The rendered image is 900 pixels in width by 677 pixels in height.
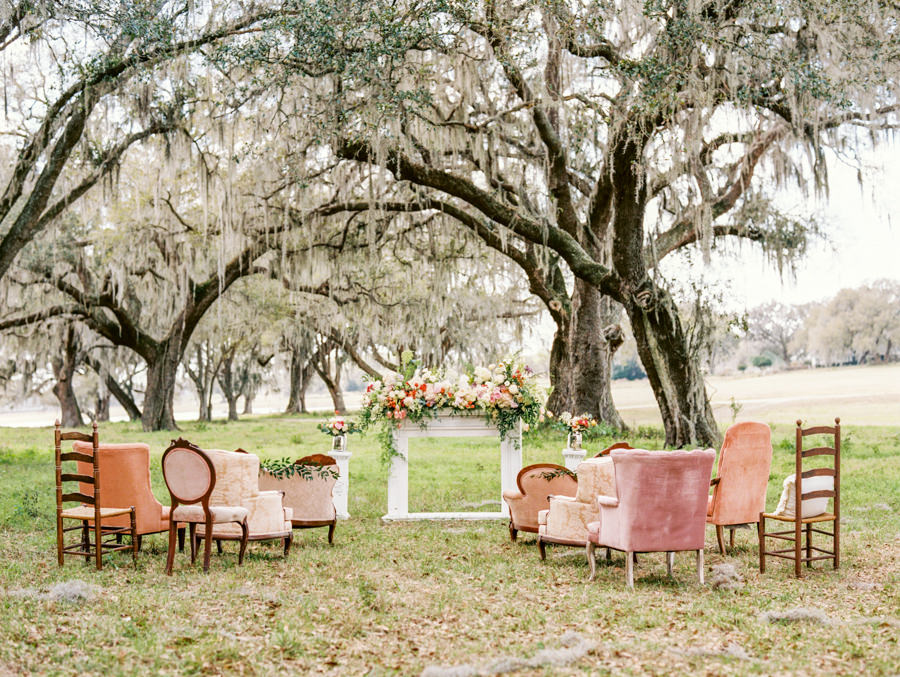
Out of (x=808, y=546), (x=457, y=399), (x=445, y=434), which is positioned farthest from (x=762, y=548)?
(x=445, y=434)

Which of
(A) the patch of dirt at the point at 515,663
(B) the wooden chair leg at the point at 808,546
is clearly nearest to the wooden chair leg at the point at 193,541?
(A) the patch of dirt at the point at 515,663

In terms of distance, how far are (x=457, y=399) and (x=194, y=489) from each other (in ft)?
9.73

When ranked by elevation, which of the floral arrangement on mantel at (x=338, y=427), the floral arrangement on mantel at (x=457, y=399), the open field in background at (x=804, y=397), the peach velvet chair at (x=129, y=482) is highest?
the floral arrangement on mantel at (x=457, y=399)

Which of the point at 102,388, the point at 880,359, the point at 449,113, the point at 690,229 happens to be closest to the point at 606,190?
the point at 690,229

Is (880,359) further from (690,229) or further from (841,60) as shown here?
(841,60)

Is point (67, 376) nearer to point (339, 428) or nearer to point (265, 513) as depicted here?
point (339, 428)

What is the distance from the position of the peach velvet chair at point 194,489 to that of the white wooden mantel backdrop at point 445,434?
8.30ft

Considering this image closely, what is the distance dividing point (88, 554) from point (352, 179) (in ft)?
30.1

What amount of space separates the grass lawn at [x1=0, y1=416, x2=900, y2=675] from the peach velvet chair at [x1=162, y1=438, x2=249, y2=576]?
36 cm

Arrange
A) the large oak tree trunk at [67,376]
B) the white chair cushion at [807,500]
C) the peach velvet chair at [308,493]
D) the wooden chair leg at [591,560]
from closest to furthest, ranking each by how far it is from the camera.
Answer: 1. the wooden chair leg at [591,560]
2. the white chair cushion at [807,500]
3. the peach velvet chair at [308,493]
4. the large oak tree trunk at [67,376]

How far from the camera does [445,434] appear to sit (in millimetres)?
8977

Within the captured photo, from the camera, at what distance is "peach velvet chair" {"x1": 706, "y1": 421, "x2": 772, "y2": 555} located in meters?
6.96

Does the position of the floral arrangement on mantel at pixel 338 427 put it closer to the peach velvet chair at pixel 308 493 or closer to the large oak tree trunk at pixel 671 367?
Answer: the peach velvet chair at pixel 308 493

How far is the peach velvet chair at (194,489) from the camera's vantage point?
6445 mm
